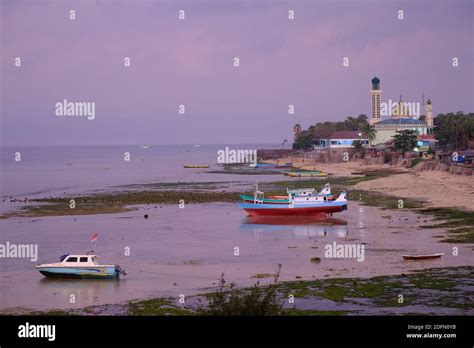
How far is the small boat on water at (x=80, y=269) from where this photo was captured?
29469mm

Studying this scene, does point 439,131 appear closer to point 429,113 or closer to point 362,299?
point 429,113

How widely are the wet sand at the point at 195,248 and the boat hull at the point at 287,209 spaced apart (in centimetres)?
131

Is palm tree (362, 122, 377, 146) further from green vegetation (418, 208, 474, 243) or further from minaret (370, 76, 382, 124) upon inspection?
green vegetation (418, 208, 474, 243)

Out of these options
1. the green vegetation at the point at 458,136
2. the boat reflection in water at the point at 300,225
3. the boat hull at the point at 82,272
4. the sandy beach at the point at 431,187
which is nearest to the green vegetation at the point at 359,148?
the green vegetation at the point at 458,136

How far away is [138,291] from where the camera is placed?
89.5 ft

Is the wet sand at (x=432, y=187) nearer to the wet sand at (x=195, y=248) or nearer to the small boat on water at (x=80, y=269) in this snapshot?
the wet sand at (x=195, y=248)

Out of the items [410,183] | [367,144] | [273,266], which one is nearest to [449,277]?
[273,266]

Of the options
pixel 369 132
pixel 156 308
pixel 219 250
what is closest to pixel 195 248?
pixel 219 250

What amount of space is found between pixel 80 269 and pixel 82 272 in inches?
5.9

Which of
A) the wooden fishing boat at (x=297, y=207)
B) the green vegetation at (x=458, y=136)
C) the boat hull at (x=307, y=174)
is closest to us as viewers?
the wooden fishing boat at (x=297, y=207)

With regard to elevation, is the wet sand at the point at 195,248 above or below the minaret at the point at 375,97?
below

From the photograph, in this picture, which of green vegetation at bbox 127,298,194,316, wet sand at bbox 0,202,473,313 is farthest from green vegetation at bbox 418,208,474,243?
green vegetation at bbox 127,298,194,316
